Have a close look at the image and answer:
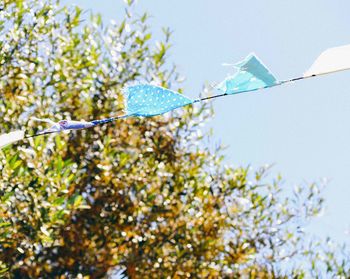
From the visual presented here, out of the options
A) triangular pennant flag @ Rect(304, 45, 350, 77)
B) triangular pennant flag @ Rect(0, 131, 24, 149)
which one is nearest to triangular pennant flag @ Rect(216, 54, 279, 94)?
triangular pennant flag @ Rect(304, 45, 350, 77)

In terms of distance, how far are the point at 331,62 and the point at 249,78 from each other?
0.41 metres

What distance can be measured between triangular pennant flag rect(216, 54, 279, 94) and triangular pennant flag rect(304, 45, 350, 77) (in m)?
0.20

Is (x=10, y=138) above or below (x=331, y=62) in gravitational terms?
above

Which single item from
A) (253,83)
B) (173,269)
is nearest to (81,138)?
(173,269)

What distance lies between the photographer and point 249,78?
330cm

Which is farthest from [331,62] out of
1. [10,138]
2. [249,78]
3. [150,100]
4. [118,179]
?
[118,179]

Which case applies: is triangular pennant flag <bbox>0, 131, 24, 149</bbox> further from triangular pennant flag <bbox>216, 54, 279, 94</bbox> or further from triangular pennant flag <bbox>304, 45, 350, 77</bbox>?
triangular pennant flag <bbox>304, 45, 350, 77</bbox>

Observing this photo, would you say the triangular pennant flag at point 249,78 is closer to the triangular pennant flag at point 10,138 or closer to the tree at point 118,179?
the triangular pennant flag at point 10,138

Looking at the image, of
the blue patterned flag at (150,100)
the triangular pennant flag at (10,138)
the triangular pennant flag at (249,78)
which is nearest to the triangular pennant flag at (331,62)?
the triangular pennant flag at (249,78)

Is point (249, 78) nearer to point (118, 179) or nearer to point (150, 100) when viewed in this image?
point (150, 100)

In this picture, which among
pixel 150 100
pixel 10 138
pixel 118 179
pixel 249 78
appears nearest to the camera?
pixel 249 78

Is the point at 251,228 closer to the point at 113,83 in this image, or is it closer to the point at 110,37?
the point at 113,83

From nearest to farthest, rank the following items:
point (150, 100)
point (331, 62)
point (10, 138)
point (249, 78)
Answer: point (331, 62) < point (249, 78) < point (150, 100) < point (10, 138)

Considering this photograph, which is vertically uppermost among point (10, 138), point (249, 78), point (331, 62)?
point (10, 138)
